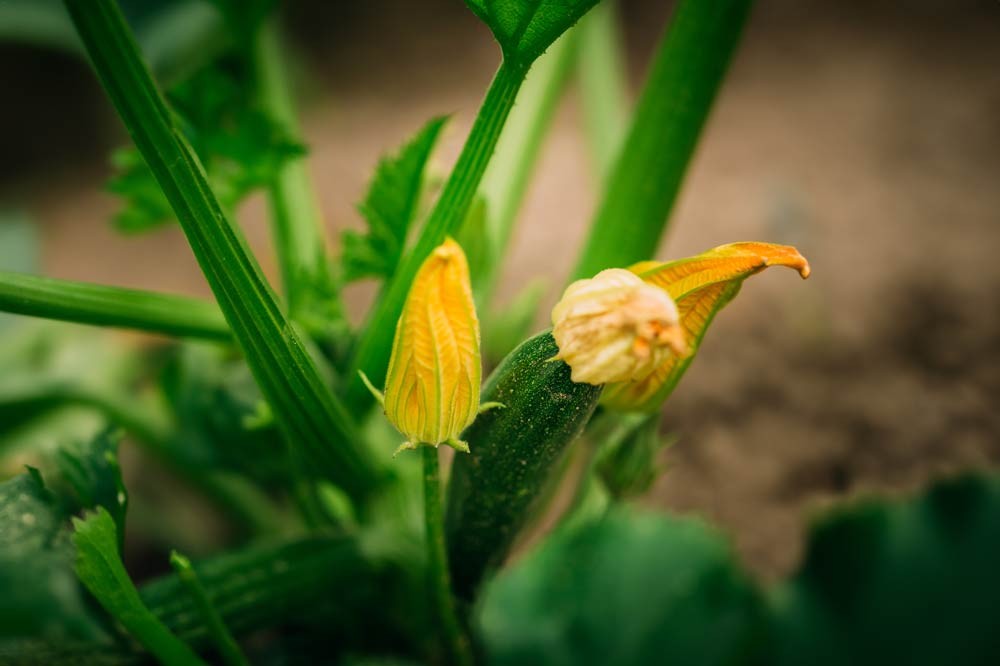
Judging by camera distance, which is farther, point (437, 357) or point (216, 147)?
point (216, 147)

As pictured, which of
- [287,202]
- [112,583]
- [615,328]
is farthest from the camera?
[287,202]

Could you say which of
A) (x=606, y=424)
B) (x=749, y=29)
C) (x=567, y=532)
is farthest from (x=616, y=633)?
(x=749, y=29)

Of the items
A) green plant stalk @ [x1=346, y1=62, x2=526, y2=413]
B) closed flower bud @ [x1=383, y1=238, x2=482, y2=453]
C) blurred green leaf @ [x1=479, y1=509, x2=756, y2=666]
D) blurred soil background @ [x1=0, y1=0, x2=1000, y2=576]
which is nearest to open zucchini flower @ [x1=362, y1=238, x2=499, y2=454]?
closed flower bud @ [x1=383, y1=238, x2=482, y2=453]

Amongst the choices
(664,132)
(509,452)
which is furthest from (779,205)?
(509,452)

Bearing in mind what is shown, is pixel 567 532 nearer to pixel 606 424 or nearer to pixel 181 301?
pixel 606 424

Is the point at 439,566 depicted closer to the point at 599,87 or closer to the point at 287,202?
the point at 287,202

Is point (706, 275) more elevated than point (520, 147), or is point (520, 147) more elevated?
point (520, 147)
